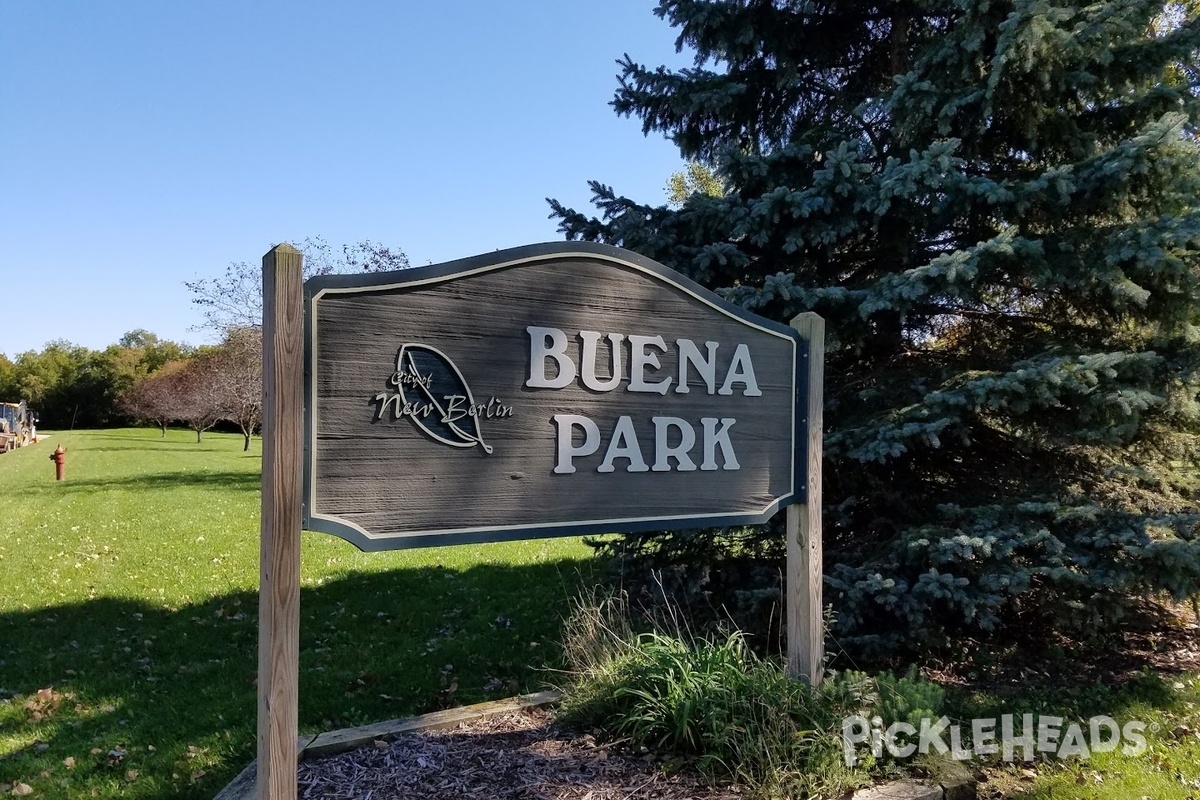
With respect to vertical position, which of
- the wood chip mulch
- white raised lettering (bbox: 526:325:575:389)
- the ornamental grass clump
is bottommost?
the wood chip mulch

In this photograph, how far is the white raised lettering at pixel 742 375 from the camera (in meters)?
3.43

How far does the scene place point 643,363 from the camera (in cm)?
318

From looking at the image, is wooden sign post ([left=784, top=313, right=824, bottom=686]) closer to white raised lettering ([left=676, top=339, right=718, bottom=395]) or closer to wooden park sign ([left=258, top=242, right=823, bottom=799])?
wooden park sign ([left=258, top=242, right=823, bottom=799])

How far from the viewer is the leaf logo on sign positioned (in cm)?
258

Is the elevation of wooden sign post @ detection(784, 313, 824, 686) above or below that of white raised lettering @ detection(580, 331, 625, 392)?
below

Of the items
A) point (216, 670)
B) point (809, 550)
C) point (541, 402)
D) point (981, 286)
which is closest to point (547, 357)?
point (541, 402)

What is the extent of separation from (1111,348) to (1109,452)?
65cm

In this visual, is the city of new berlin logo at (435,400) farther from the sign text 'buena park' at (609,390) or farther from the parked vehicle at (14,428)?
the parked vehicle at (14,428)

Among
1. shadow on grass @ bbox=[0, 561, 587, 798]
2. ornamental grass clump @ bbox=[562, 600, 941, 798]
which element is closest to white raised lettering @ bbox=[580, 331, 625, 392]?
ornamental grass clump @ bbox=[562, 600, 941, 798]

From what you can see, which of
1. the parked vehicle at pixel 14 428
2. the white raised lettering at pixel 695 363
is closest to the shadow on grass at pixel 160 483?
the white raised lettering at pixel 695 363

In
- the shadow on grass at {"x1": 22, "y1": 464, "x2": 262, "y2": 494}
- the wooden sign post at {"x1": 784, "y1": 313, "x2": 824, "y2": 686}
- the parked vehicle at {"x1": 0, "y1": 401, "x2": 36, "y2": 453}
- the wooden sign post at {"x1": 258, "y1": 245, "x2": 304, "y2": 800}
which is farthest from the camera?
the parked vehicle at {"x1": 0, "y1": 401, "x2": 36, "y2": 453}

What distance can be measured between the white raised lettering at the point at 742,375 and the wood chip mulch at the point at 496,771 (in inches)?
61.5

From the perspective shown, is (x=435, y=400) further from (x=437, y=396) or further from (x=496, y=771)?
(x=496, y=771)

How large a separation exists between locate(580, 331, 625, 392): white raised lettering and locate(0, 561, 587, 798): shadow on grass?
2101mm
